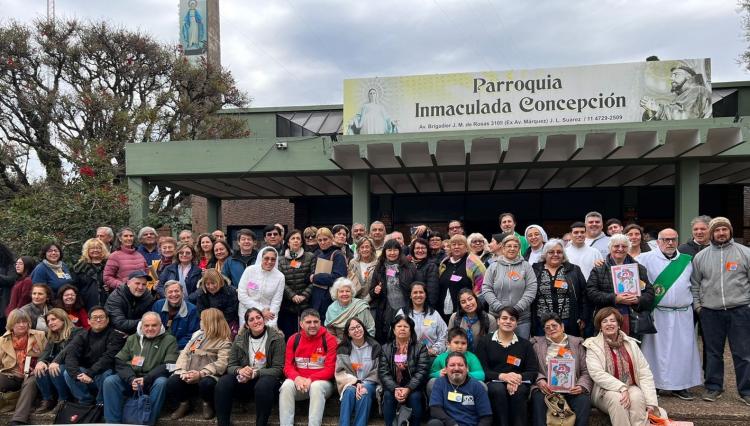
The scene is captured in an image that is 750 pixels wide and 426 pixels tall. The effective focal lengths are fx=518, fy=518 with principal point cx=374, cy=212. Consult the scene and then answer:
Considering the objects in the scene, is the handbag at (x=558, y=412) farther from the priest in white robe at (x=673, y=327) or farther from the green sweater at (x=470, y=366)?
the priest in white robe at (x=673, y=327)

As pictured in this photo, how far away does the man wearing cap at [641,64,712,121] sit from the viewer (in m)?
8.94

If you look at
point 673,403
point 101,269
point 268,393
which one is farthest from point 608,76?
point 101,269

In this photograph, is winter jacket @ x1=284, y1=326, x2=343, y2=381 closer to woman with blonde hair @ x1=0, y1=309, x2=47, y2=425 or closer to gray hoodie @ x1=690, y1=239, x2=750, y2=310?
woman with blonde hair @ x1=0, y1=309, x2=47, y2=425

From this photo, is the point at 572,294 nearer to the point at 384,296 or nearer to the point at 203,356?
the point at 384,296

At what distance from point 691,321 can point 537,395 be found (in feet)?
6.08

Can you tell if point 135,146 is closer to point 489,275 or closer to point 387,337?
point 387,337

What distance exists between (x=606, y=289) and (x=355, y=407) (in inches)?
104

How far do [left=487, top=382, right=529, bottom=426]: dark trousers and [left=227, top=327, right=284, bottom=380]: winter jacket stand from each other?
2.07 metres

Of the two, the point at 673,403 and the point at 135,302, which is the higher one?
the point at 135,302

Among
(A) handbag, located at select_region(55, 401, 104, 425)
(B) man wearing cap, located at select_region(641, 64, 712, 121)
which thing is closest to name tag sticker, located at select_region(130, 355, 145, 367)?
(A) handbag, located at select_region(55, 401, 104, 425)

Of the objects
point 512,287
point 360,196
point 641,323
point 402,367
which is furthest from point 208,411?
point 360,196

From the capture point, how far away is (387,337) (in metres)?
5.36

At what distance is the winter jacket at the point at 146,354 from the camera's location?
5.27 metres

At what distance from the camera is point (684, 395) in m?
5.06
